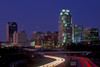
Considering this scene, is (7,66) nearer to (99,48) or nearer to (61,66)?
(61,66)

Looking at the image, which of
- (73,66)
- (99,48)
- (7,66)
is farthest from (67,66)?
(99,48)

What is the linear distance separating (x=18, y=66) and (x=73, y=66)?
15.9m

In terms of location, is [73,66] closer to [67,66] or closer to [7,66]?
[67,66]

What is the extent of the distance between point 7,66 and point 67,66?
58.1 ft

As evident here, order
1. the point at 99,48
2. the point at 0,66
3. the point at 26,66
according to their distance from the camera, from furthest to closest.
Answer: the point at 99,48
the point at 26,66
the point at 0,66

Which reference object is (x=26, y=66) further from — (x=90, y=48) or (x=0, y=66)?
(x=90, y=48)

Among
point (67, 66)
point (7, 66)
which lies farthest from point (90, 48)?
point (7, 66)

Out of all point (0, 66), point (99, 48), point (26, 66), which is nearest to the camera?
point (0, 66)

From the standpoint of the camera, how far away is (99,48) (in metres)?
171

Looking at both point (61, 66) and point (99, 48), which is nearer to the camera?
point (61, 66)

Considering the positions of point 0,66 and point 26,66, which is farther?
point 26,66

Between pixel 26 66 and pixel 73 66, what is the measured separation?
13598mm

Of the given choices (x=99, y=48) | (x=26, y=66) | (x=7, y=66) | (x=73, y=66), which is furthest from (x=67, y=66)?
(x=99, y=48)

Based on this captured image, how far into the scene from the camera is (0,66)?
5572 cm
